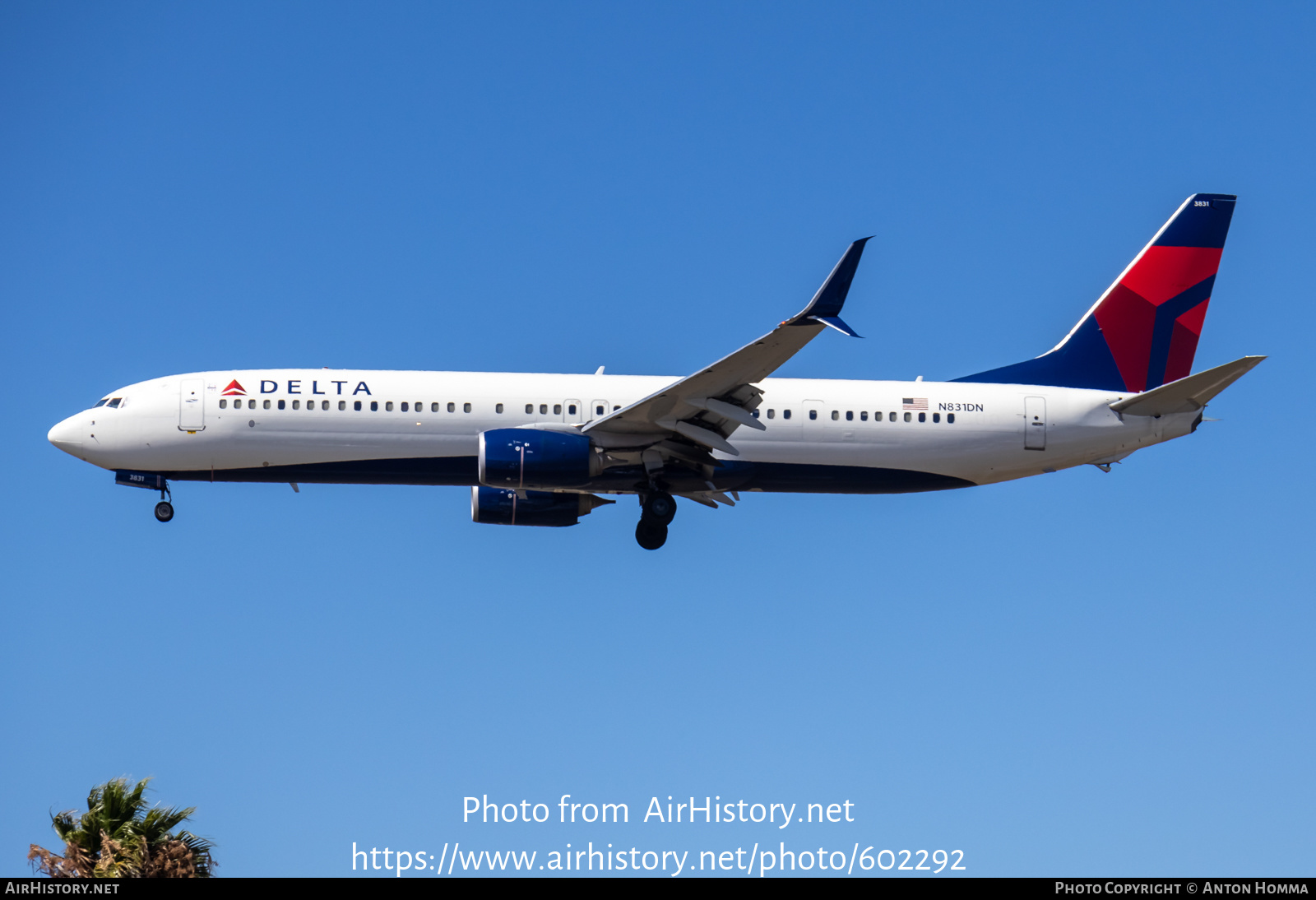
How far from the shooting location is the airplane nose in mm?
32438

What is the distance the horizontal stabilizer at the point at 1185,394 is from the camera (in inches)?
1200

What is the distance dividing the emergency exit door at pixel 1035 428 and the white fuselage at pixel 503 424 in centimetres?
3

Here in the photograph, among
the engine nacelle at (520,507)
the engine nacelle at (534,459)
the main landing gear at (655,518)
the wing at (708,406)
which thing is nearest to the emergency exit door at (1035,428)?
the wing at (708,406)

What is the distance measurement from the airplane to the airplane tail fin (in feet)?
2.02

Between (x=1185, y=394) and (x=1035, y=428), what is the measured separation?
3279mm

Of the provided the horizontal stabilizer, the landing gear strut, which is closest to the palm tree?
the landing gear strut

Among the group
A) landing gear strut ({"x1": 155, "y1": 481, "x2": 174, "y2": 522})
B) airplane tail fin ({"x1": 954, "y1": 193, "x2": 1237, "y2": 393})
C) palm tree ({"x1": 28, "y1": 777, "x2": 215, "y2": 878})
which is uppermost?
airplane tail fin ({"x1": 954, "y1": 193, "x2": 1237, "y2": 393})

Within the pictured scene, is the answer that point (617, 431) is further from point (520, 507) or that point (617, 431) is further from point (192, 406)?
point (192, 406)

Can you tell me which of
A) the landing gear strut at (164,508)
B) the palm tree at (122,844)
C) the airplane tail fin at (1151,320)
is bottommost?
the palm tree at (122,844)

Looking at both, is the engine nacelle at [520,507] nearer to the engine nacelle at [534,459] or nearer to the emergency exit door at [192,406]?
the engine nacelle at [534,459]

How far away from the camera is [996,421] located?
3362 centimetres

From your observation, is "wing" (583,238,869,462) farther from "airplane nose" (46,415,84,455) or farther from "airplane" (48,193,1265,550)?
"airplane nose" (46,415,84,455)

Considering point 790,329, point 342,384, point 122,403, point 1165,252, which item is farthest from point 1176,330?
point 122,403
